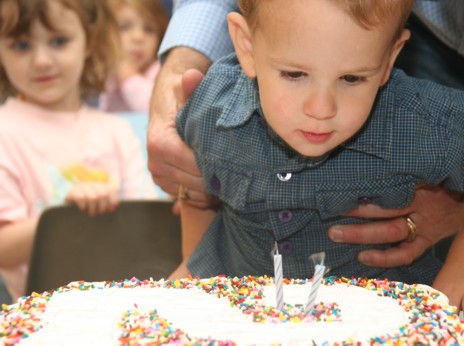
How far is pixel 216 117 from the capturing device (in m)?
1.37

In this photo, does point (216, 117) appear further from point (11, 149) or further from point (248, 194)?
point (11, 149)

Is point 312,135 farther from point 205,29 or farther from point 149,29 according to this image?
point 149,29

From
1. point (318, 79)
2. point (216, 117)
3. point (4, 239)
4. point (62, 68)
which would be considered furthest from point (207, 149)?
point (62, 68)

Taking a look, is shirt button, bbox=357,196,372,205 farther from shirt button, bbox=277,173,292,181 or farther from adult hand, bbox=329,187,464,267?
→ shirt button, bbox=277,173,292,181

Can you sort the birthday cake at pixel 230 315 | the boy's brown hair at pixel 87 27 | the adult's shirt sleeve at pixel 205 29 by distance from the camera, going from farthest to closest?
the boy's brown hair at pixel 87 27 < the adult's shirt sleeve at pixel 205 29 < the birthday cake at pixel 230 315

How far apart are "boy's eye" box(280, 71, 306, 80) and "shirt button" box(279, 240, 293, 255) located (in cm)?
39

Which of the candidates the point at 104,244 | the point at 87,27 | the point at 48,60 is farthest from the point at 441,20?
the point at 87,27

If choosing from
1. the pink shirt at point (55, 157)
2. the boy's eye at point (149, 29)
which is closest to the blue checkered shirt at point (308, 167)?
the pink shirt at point (55, 157)

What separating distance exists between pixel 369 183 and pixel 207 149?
301mm

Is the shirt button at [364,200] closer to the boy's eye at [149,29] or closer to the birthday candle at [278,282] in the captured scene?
the birthday candle at [278,282]

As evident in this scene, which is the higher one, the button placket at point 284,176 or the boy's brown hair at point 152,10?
the boy's brown hair at point 152,10

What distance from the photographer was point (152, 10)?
3256mm

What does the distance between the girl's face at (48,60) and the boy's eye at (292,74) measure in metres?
1.49

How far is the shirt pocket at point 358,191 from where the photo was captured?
4.28ft
